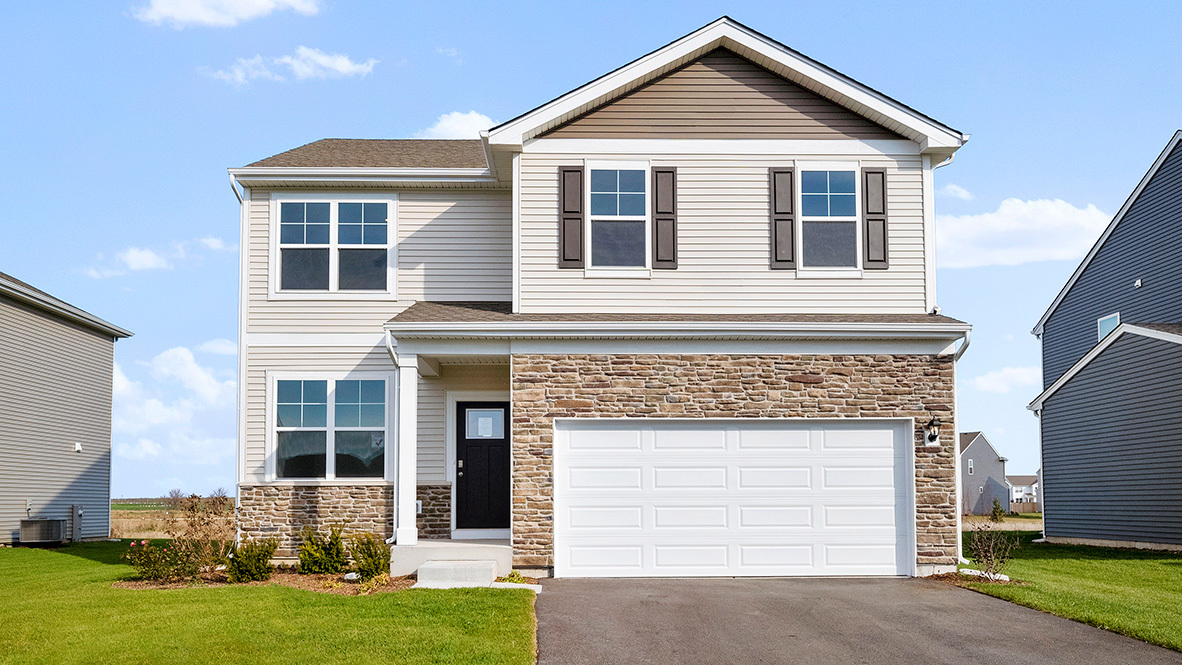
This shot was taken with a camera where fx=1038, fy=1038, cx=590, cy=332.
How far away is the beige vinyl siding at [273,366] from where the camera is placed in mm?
15562

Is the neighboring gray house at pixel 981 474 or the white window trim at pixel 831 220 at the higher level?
the white window trim at pixel 831 220

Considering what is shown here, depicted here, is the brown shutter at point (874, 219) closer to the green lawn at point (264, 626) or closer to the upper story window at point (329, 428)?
the green lawn at point (264, 626)

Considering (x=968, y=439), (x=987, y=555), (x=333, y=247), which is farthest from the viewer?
(x=968, y=439)

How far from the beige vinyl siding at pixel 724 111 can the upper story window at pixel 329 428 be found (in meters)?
5.22

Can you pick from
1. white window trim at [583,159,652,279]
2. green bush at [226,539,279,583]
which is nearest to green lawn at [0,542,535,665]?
green bush at [226,539,279,583]

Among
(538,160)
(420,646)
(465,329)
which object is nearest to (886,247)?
(538,160)

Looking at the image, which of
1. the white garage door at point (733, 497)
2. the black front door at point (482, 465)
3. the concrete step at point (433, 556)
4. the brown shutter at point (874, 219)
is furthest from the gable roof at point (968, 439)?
the concrete step at point (433, 556)

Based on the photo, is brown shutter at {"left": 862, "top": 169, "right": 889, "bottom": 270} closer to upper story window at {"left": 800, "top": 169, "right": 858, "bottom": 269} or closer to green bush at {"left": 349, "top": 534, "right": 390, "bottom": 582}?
upper story window at {"left": 800, "top": 169, "right": 858, "bottom": 269}

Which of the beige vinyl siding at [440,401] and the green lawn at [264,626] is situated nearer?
the green lawn at [264,626]

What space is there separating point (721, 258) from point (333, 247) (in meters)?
5.93

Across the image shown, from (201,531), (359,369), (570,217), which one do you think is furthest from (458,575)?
(570,217)

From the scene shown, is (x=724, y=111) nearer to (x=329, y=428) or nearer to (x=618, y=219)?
(x=618, y=219)

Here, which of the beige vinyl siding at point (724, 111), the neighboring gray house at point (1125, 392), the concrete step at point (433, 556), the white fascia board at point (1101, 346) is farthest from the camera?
the neighboring gray house at point (1125, 392)

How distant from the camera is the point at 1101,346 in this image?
22047 millimetres
